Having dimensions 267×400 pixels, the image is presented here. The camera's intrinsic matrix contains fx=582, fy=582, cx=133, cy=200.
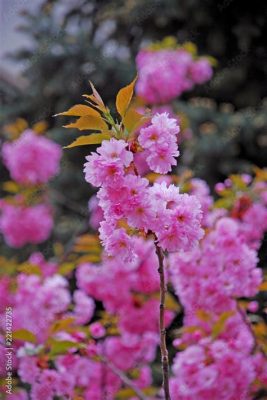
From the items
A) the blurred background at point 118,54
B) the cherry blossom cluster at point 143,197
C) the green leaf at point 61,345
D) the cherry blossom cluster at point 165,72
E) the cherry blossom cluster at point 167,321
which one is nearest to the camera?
the cherry blossom cluster at point 143,197

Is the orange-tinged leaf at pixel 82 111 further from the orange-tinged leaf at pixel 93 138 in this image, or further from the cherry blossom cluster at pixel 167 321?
the cherry blossom cluster at pixel 167 321

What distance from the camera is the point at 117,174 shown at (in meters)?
0.72

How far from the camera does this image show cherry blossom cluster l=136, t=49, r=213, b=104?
267cm

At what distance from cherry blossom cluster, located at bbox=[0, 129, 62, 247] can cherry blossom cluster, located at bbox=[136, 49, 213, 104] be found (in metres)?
0.55

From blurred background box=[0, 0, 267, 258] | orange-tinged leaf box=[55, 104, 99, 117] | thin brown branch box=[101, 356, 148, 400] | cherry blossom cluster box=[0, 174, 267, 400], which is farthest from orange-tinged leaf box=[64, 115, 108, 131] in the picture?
blurred background box=[0, 0, 267, 258]

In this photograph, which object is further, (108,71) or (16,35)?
(16,35)

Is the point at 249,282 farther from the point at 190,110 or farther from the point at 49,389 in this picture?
the point at 190,110

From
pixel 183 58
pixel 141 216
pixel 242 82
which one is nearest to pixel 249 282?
pixel 141 216

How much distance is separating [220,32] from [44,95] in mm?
1135

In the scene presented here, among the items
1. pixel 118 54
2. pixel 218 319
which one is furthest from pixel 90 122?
pixel 118 54

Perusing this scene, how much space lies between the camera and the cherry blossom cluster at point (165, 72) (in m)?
2.67

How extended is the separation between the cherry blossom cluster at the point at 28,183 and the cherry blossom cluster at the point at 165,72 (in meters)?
0.55

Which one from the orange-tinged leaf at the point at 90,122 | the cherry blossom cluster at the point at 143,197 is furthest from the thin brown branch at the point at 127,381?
the orange-tinged leaf at the point at 90,122

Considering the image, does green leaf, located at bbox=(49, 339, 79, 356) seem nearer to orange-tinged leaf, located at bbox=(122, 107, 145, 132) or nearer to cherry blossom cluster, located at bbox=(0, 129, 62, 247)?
orange-tinged leaf, located at bbox=(122, 107, 145, 132)
